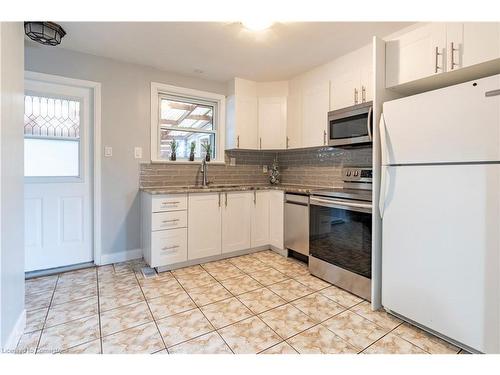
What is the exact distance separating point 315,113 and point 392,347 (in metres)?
2.38

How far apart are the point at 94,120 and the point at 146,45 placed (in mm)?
990

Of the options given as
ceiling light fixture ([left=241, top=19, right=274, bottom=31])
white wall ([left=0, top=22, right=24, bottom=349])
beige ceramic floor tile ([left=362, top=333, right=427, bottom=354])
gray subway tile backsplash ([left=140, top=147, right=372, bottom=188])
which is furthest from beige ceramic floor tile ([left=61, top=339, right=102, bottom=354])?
ceiling light fixture ([left=241, top=19, right=274, bottom=31])

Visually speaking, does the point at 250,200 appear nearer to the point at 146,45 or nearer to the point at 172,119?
the point at 172,119

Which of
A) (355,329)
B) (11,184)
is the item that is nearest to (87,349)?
(11,184)

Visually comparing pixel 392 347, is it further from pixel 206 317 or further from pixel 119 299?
pixel 119 299

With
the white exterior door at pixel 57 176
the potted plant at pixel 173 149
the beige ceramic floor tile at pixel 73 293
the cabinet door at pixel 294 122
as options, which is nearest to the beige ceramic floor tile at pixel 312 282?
the cabinet door at pixel 294 122

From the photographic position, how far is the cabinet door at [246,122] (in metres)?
3.38

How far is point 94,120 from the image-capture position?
9.04 ft

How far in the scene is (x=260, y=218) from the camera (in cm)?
327

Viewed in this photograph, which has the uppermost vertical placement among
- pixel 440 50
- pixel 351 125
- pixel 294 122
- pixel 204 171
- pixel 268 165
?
pixel 440 50

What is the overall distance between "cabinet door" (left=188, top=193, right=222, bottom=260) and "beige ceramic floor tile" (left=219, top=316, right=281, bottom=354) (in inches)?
48.0

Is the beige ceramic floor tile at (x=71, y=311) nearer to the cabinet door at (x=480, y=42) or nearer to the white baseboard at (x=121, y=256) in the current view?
the white baseboard at (x=121, y=256)

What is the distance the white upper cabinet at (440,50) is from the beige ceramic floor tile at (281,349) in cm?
195
